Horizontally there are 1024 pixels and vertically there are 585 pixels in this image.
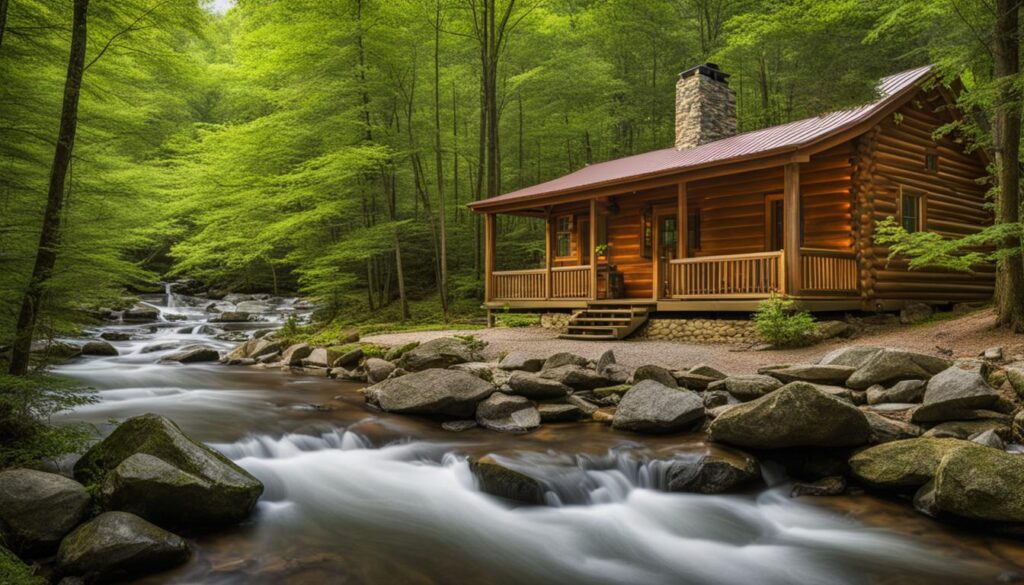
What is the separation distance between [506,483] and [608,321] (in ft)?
26.4

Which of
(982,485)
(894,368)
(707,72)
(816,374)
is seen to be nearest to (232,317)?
(707,72)

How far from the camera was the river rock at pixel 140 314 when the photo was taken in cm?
2119

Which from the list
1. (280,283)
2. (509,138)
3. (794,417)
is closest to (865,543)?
(794,417)

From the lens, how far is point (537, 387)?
809cm

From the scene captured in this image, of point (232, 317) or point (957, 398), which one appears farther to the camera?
point (232, 317)

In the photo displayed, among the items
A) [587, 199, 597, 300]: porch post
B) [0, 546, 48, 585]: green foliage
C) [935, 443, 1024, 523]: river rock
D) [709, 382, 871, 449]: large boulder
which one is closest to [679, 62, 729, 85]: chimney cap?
[587, 199, 597, 300]: porch post

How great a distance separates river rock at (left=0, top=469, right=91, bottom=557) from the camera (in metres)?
3.93

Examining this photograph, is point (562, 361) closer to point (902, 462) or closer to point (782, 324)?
point (782, 324)

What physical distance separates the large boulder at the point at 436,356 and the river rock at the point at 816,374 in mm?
4974

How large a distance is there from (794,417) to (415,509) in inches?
144

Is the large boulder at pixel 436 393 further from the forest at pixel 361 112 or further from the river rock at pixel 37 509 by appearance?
the river rock at pixel 37 509

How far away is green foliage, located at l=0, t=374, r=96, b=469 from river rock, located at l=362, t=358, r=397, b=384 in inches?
212

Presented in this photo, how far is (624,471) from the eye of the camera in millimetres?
6109

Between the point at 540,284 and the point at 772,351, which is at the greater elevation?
the point at 540,284
